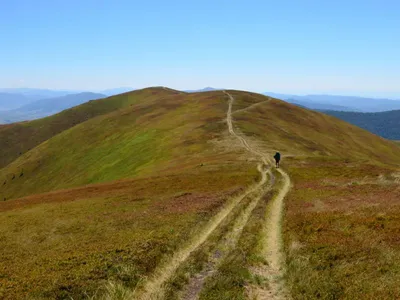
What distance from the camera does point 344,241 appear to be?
2188 centimetres

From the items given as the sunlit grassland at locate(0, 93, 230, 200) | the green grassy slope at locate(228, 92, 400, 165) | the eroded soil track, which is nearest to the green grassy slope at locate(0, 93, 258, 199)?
the sunlit grassland at locate(0, 93, 230, 200)

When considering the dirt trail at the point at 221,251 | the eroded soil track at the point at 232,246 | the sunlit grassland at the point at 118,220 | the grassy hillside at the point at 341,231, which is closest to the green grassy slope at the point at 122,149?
the sunlit grassland at the point at 118,220

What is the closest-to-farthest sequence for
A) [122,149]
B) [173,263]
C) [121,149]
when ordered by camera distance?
[173,263] → [122,149] → [121,149]

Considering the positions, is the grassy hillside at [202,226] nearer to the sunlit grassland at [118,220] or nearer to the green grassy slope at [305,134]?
the sunlit grassland at [118,220]

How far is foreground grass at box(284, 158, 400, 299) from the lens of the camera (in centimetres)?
1647

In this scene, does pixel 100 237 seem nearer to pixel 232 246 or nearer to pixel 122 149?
pixel 232 246

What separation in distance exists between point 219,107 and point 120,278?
132 meters

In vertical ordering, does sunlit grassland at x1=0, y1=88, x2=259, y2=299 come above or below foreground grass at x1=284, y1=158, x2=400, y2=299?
below

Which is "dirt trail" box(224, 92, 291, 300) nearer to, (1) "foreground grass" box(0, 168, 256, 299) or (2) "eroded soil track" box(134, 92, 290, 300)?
(2) "eroded soil track" box(134, 92, 290, 300)

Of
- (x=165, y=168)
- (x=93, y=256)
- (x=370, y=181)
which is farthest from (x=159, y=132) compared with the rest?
(x=93, y=256)

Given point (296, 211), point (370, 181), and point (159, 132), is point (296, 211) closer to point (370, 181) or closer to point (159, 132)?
point (370, 181)

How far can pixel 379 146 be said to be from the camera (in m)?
146

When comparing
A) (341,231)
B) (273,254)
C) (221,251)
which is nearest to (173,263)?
(221,251)

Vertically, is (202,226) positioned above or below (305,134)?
below
